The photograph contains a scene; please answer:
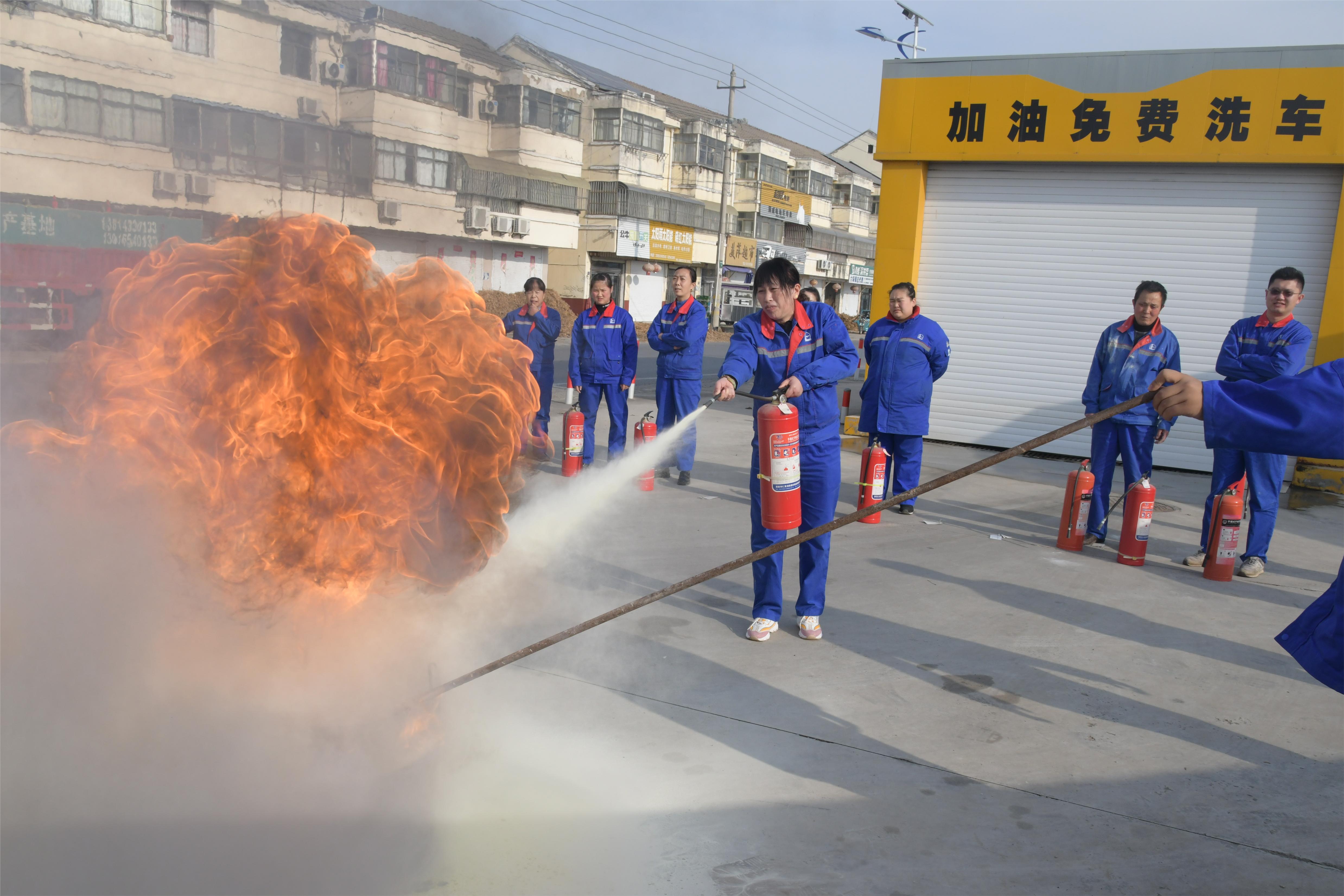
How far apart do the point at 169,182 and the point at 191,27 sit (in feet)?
2.48

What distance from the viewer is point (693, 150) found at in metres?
51.3

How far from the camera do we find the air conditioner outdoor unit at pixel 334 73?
12.1 feet

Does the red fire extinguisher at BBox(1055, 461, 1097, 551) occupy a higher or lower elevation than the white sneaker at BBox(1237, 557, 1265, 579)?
higher

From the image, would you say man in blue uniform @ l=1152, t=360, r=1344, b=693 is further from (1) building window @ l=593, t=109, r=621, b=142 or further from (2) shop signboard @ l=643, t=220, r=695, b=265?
(1) building window @ l=593, t=109, r=621, b=142

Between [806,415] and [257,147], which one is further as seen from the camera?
[806,415]

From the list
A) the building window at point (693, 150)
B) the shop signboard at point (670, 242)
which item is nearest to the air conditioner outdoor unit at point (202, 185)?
the shop signboard at point (670, 242)

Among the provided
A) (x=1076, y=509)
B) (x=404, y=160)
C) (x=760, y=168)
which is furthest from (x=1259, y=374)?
(x=760, y=168)

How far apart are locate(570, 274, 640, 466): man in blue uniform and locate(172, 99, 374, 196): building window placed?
5400 millimetres

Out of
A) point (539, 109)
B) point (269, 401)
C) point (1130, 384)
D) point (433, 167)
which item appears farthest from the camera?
point (539, 109)

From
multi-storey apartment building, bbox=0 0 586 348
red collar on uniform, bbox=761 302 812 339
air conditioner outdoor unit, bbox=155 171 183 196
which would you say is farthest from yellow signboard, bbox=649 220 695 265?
air conditioner outdoor unit, bbox=155 171 183 196

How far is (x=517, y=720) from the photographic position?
3.98m

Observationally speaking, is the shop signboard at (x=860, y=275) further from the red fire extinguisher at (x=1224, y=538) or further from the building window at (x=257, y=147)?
the building window at (x=257, y=147)

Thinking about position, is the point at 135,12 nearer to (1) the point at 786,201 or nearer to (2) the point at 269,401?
(2) the point at 269,401

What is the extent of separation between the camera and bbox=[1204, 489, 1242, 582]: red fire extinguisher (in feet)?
21.5
